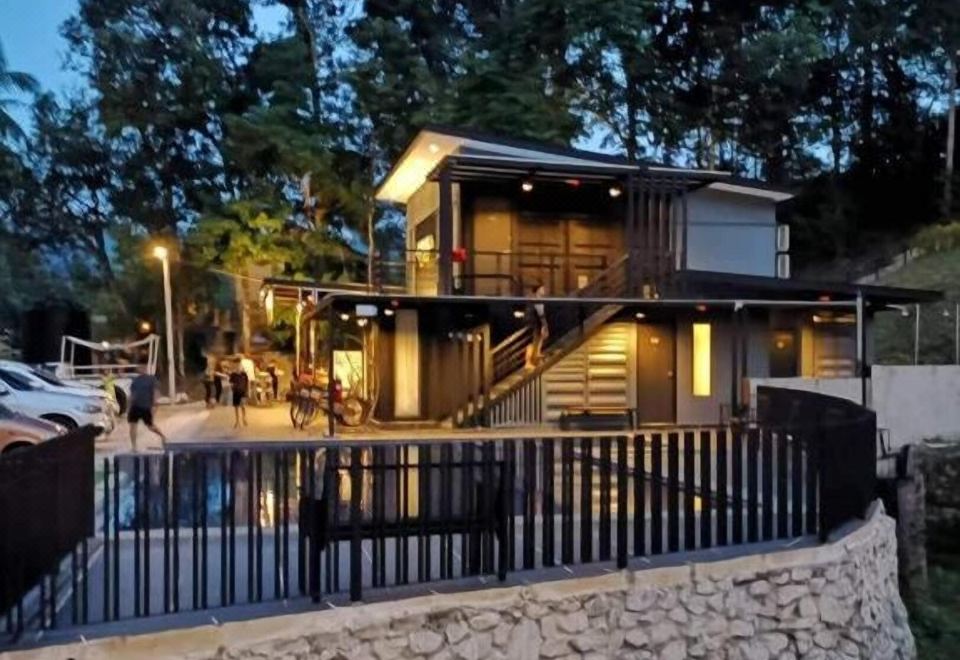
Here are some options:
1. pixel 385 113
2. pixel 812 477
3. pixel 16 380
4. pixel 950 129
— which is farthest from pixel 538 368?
pixel 950 129

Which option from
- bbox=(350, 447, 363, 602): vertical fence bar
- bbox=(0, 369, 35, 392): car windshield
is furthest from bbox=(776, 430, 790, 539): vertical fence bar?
bbox=(0, 369, 35, 392): car windshield

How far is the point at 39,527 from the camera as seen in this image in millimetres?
6527

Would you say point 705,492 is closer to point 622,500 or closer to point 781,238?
point 622,500

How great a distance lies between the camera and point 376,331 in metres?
24.3

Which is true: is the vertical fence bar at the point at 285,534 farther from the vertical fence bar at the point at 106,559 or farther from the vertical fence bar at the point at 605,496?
the vertical fence bar at the point at 605,496

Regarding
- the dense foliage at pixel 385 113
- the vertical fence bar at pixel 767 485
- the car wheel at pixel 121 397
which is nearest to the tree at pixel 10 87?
the dense foliage at pixel 385 113

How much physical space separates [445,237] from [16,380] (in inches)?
367

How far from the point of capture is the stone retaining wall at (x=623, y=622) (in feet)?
19.1

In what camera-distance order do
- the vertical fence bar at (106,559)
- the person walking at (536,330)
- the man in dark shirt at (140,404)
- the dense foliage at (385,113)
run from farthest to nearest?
Answer: 1. the dense foliage at (385,113)
2. the person walking at (536,330)
3. the man in dark shirt at (140,404)
4. the vertical fence bar at (106,559)

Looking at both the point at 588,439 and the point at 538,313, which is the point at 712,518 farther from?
the point at 538,313

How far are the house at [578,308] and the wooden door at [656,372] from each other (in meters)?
0.03

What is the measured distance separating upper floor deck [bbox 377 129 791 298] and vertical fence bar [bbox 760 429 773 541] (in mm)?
14132

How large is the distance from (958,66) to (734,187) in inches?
889

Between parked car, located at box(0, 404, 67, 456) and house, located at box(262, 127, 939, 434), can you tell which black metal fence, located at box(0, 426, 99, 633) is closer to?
parked car, located at box(0, 404, 67, 456)
